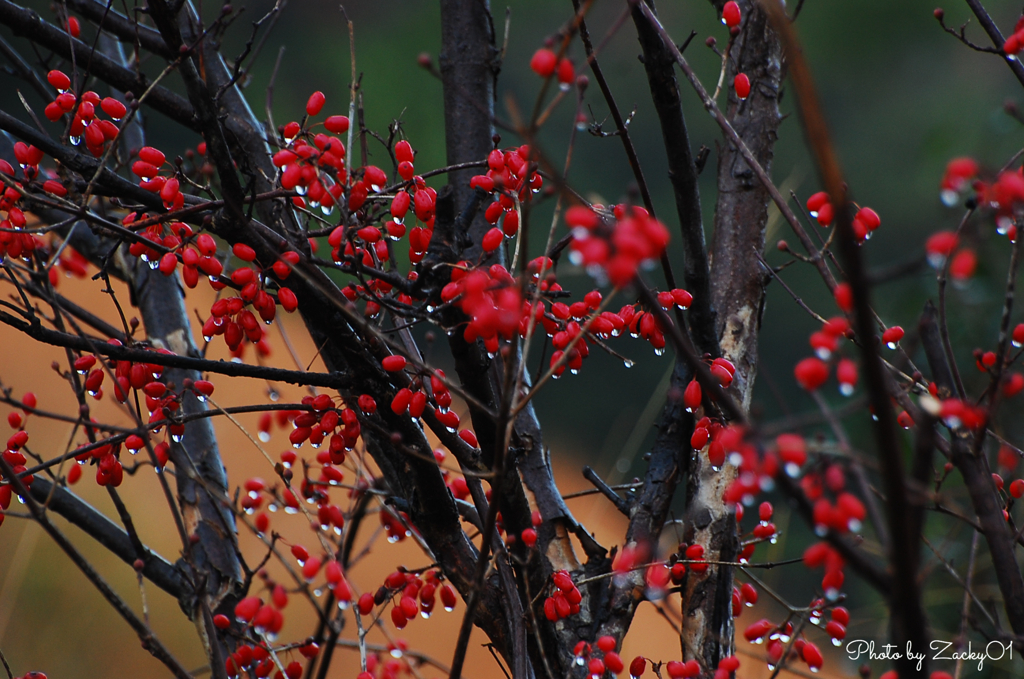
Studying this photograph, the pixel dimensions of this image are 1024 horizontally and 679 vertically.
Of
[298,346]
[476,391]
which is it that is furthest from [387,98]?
[476,391]

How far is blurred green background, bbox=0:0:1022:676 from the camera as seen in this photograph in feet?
15.6

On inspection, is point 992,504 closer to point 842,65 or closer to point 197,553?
point 197,553

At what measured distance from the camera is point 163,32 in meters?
0.74

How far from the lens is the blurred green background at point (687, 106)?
4.77 metres

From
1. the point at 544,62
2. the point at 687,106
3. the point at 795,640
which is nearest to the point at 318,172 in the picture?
the point at 544,62

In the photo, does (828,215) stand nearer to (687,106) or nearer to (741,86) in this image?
(741,86)

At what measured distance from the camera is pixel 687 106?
20.0 feet

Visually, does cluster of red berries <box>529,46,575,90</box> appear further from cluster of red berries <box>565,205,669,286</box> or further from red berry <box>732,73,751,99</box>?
red berry <box>732,73,751,99</box>

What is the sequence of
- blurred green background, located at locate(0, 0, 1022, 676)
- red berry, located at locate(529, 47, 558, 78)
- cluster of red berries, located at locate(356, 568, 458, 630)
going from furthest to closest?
1. blurred green background, located at locate(0, 0, 1022, 676)
2. cluster of red berries, located at locate(356, 568, 458, 630)
3. red berry, located at locate(529, 47, 558, 78)

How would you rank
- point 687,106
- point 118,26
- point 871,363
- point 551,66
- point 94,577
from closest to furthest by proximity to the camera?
1. point 871,363
2. point 551,66
3. point 94,577
4. point 118,26
5. point 687,106

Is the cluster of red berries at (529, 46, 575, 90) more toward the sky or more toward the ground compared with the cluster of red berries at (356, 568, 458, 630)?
more toward the sky

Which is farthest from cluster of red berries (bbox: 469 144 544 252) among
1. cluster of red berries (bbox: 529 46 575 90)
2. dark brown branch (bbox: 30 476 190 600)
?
dark brown branch (bbox: 30 476 190 600)

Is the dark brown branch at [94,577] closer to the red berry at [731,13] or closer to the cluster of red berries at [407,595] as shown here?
the cluster of red berries at [407,595]


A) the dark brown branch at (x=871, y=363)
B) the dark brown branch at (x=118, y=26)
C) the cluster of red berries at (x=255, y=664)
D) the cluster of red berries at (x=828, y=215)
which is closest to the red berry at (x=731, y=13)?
the cluster of red berries at (x=828, y=215)
